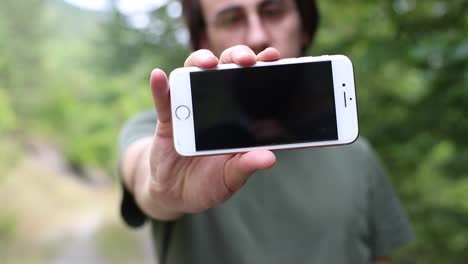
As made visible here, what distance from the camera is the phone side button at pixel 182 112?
1085 mm

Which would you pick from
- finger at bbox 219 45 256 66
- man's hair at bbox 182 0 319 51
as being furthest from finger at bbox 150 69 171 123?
man's hair at bbox 182 0 319 51

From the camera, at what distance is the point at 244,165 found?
3.14 ft

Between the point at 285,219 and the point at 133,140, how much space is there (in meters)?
0.46

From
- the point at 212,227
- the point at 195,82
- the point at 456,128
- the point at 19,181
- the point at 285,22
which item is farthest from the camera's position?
the point at 19,181

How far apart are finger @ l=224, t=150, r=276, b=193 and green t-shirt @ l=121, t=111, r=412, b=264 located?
385mm

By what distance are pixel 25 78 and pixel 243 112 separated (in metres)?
9.46

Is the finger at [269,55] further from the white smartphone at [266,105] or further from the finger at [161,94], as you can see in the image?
the finger at [161,94]

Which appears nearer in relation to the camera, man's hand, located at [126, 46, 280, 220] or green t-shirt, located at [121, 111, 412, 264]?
man's hand, located at [126, 46, 280, 220]

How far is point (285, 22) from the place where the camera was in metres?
1.54

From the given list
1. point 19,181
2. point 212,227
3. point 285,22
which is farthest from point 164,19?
point 19,181

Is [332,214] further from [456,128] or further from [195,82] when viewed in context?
[456,128]

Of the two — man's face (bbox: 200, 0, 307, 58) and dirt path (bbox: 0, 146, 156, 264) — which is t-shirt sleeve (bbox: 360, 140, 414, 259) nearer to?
man's face (bbox: 200, 0, 307, 58)

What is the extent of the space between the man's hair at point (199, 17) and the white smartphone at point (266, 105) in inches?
22.3

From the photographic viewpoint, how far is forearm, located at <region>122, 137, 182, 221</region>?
1189mm
